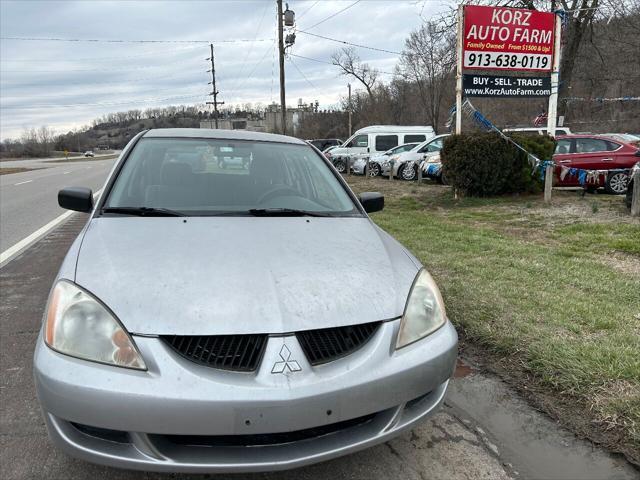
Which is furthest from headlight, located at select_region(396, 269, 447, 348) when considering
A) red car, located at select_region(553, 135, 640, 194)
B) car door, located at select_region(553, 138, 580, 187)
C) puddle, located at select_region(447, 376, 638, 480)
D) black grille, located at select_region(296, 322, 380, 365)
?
car door, located at select_region(553, 138, 580, 187)

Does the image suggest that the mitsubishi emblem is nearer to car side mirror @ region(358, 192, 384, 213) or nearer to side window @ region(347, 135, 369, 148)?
car side mirror @ region(358, 192, 384, 213)

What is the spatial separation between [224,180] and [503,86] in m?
Answer: 9.66

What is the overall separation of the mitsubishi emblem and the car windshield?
4.23 ft

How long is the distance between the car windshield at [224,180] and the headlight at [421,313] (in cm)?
91

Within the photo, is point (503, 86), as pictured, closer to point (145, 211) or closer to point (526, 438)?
point (526, 438)

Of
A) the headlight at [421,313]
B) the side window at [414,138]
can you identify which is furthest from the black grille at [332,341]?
the side window at [414,138]

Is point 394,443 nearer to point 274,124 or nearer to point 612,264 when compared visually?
point 612,264

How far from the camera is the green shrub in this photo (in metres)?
11.0

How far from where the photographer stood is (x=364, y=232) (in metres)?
2.84

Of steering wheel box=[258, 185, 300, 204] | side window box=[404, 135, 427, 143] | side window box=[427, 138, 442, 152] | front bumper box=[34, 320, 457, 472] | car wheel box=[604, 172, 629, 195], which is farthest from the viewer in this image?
side window box=[404, 135, 427, 143]

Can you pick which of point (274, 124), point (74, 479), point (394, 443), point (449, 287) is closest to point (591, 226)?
point (449, 287)

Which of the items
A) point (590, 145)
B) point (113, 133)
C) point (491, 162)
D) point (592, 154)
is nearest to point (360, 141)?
point (590, 145)

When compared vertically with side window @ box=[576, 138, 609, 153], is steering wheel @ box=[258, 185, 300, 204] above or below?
below

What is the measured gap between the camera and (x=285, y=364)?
6.04ft
